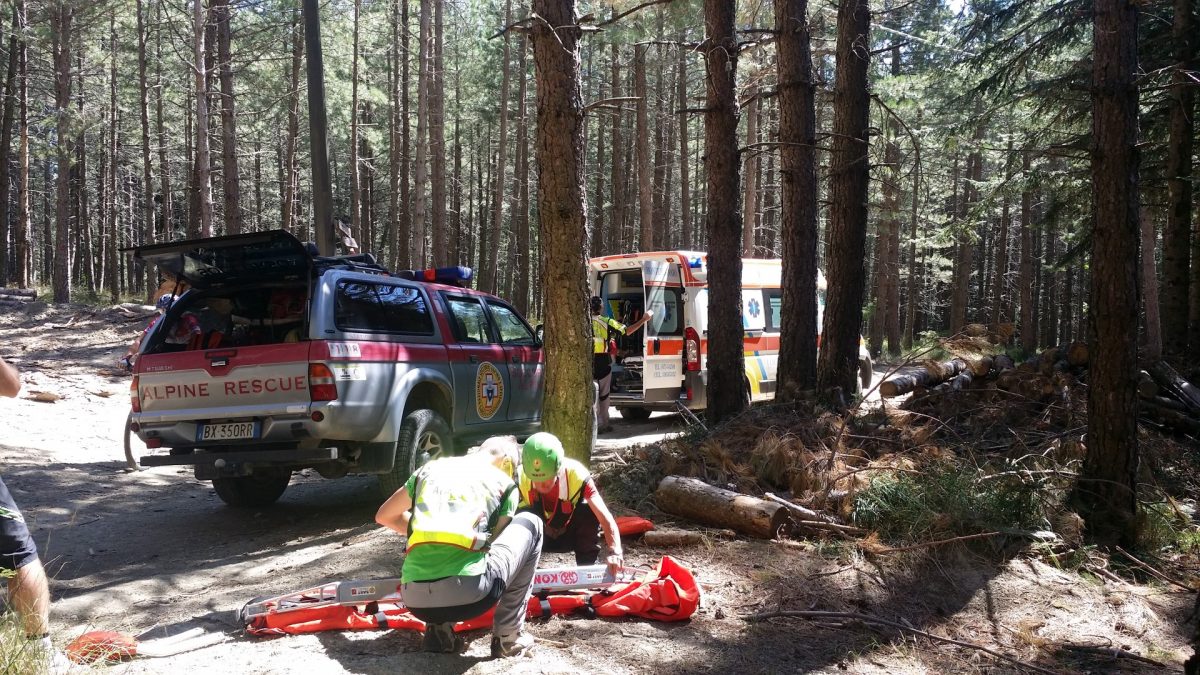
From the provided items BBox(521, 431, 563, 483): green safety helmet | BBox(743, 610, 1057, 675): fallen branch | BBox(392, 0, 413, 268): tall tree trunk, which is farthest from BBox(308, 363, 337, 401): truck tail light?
BBox(392, 0, 413, 268): tall tree trunk

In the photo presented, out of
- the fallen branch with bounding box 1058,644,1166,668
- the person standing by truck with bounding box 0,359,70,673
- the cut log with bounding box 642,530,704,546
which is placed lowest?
the fallen branch with bounding box 1058,644,1166,668

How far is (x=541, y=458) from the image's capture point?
453 cm

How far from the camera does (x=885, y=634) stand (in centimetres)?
459

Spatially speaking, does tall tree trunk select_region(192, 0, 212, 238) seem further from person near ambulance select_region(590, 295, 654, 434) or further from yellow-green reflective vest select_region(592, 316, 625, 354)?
yellow-green reflective vest select_region(592, 316, 625, 354)

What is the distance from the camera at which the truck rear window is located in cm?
667

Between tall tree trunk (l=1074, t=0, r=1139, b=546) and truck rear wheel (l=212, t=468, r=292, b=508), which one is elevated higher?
tall tree trunk (l=1074, t=0, r=1139, b=546)

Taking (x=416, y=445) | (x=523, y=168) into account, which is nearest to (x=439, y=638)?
(x=416, y=445)

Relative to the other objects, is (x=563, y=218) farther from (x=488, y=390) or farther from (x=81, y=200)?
(x=81, y=200)

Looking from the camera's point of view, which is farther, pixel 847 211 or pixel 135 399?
pixel 847 211

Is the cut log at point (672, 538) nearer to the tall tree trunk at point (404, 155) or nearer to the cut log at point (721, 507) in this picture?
the cut log at point (721, 507)

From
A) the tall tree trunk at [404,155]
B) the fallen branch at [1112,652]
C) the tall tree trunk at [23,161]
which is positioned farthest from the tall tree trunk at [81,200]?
the fallen branch at [1112,652]

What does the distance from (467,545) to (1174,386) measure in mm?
8580

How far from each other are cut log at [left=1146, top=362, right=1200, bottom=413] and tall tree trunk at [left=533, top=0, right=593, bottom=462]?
6786mm

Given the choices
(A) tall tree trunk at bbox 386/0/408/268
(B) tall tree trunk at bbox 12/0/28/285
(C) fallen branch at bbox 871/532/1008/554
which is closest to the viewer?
(C) fallen branch at bbox 871/532/1008/554
